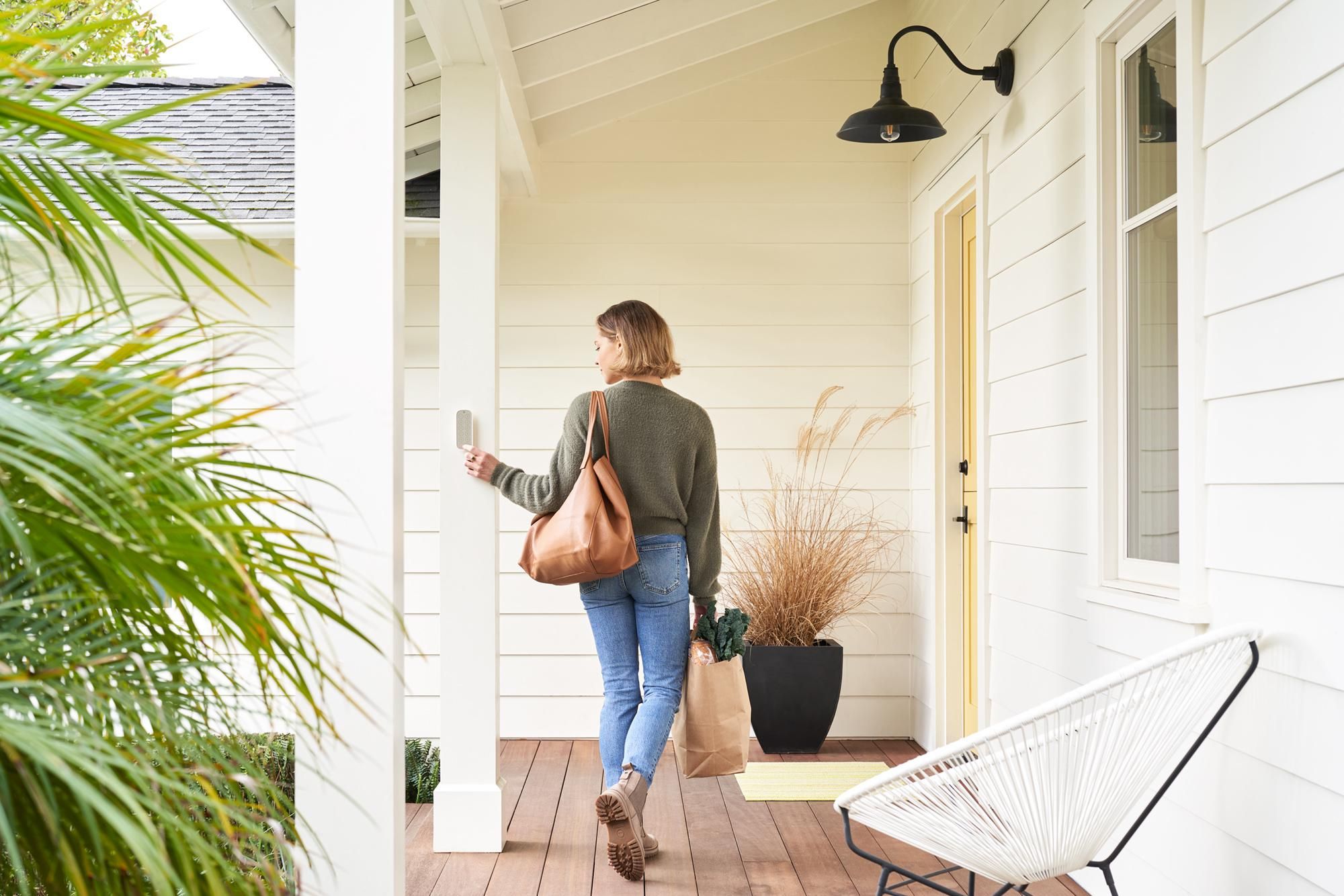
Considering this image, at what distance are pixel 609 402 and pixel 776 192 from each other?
226 centimetres

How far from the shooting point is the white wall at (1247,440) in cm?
178

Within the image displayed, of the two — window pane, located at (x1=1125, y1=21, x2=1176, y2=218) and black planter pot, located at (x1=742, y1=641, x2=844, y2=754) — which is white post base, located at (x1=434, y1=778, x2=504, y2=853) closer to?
black planter pot, located at (x1=742, y1=641, x2=844, y2=754)

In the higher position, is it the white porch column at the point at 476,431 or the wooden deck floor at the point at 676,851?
the white porch column at the point at 476,431

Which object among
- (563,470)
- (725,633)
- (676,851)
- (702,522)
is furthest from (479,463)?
(676,851)

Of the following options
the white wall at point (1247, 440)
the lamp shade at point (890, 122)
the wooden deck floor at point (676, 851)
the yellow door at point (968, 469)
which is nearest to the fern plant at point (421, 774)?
the wooden deck floor at point (676, 851)

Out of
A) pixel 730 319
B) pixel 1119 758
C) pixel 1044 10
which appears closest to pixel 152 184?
pixel 730 319

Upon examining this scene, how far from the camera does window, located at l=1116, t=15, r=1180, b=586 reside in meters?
2.45

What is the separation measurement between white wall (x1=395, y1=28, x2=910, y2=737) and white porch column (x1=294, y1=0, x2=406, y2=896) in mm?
3209

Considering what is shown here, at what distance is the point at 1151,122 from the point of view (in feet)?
8.45

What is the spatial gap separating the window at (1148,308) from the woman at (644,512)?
1121 millimetres

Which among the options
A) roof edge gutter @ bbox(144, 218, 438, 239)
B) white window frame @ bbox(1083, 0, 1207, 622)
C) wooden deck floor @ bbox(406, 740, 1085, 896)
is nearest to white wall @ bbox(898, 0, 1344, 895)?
white window frame @ bbox(1083, 0, 1207, 622)

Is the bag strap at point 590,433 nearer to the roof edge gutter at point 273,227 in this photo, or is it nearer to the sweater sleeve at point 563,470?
the sweater sleeve at point 563,470

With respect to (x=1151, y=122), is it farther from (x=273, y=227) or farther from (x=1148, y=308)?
(x=273, y=227)

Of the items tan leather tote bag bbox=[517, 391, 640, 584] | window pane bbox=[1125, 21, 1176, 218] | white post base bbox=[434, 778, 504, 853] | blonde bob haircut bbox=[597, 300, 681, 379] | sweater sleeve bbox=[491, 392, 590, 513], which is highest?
window pane bbox=[1125, 21, 1176, 218]
